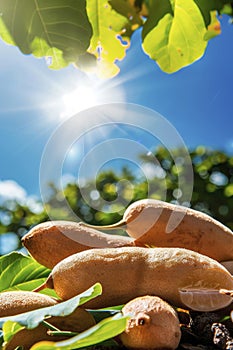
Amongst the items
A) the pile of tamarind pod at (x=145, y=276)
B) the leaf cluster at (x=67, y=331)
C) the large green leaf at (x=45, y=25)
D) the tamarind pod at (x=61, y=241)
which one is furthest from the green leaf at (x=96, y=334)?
the large green leaf at (x=45, y=25)

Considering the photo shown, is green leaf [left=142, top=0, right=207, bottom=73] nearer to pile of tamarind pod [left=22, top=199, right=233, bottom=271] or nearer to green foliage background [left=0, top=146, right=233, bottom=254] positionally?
pile of tamarind pod [left=22, top=199, right=233, bottom=271]

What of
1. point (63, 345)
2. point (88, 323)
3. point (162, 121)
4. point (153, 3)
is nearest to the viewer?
point (63, 345)

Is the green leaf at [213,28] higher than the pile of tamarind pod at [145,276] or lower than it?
lower

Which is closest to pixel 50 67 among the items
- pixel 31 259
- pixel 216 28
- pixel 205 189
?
pixel 216 28

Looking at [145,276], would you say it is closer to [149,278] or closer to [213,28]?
[149,278]

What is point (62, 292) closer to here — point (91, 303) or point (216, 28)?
point (91, 303)

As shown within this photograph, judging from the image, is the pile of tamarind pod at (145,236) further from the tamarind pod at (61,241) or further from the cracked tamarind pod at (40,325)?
the cracked tamarind pod at (40,325)
